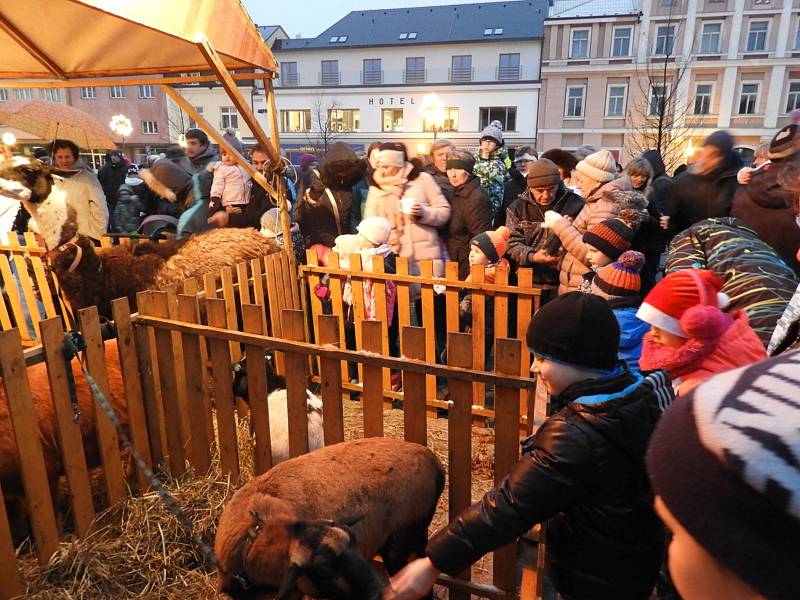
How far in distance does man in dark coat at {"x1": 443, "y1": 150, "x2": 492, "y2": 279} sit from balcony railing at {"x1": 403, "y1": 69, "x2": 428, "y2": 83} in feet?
148

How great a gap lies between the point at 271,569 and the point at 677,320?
2.09m

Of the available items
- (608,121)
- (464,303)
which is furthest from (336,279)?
(608,121)

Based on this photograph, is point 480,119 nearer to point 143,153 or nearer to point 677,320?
point 143,153

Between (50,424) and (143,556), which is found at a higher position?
(50,424)

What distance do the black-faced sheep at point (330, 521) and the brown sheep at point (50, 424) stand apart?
4.90 feet

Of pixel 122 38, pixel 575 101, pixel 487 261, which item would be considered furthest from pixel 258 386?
pixel 575 101

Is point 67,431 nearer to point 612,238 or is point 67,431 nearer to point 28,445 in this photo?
point 28,445

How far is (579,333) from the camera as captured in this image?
1812 mm

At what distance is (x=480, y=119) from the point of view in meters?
44.6

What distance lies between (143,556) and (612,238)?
3582mm

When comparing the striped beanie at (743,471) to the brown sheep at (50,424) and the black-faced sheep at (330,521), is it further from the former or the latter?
the brown sheep at (50,424)

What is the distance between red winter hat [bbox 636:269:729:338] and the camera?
8.24 feet

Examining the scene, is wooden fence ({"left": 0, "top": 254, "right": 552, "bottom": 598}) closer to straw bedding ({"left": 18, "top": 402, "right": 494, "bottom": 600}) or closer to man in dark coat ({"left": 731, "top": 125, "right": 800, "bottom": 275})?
straw bedding ({"left": 18, "top": 402, "right": 494, "bottom": 600})

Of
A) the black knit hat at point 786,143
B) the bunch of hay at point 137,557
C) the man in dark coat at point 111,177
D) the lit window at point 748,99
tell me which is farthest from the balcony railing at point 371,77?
the bunch of hay at point 137,557
